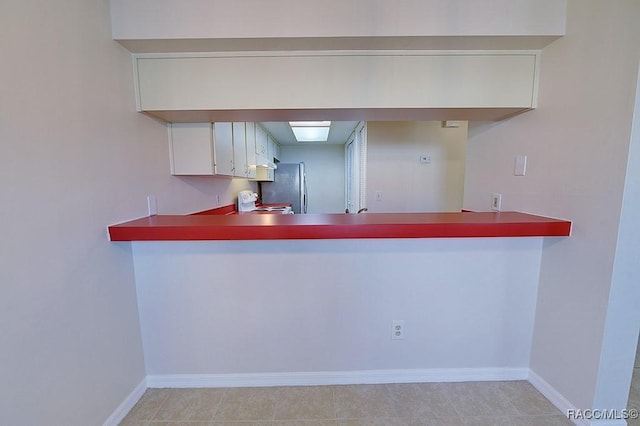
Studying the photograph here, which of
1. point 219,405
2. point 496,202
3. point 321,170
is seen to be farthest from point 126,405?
point 321,170

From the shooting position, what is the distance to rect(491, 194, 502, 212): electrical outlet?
1772 millimetres

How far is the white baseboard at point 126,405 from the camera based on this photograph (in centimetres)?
129

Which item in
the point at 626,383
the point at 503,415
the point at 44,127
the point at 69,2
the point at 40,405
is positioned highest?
the point at 69,2

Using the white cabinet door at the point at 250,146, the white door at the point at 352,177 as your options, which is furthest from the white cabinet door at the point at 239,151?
the white door at the point at 352,177

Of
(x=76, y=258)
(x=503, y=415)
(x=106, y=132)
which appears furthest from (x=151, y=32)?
(x=503, y=415)

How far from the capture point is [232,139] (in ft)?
8.02

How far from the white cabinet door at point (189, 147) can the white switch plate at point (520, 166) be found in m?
2.05

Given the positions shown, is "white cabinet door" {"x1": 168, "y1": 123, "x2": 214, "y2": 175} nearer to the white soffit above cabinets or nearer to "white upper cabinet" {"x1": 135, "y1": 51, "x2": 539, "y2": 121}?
"white upper cabinet" {"x1": 135, "y1": 51, "x2": 539, "y2": 121}

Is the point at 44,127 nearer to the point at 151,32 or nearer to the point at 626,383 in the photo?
the point at 151,32

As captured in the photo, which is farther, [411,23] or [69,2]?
[411,23]

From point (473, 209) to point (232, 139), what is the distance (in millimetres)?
2221

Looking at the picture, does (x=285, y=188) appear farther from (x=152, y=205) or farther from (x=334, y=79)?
(x=334, y=79)

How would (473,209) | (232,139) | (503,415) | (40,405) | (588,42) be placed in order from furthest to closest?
1. (232,139)
2. (473,209)
3. (503,415)
4. (588,42)
5. (40,405)

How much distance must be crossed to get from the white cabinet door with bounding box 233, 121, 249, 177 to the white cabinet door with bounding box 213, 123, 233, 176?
15 cm
